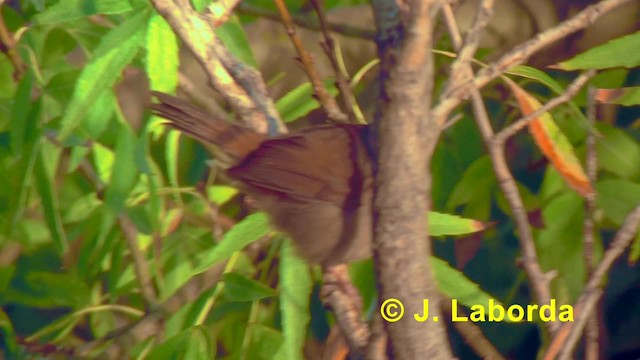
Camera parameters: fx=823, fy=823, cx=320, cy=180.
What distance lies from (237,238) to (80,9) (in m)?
0.35

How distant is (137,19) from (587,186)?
1.90 feet

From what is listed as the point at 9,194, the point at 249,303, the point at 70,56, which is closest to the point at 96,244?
the point at 9,194

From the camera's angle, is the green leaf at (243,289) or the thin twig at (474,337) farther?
the thin twig at (474,337)

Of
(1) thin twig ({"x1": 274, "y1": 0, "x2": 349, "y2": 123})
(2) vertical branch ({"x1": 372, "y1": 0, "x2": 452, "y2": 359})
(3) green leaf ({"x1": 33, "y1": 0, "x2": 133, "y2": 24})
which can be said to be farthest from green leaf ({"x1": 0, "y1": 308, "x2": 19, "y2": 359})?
(2) vertical branch ({"x1": 372, "y1": 0, "x2": 452, "y2": 359})

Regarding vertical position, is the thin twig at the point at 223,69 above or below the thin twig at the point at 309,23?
below

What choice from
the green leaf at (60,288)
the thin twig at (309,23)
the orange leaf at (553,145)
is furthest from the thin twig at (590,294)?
the green leaf at (60,288)

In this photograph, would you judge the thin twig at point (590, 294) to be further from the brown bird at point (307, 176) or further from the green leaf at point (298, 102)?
the green leaf at point (298, 102)

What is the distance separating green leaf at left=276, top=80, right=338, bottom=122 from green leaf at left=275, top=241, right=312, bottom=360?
0.73ft

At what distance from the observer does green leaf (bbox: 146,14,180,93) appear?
0.98 metres

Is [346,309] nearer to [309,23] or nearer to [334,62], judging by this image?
[334,62]

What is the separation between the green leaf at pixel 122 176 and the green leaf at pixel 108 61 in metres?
0.16

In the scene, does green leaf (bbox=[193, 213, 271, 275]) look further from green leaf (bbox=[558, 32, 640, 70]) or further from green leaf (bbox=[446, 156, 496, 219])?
green leaf (bbox=[558, 32, 640, 70])

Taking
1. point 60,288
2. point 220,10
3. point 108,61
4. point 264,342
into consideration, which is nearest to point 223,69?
point 220,10

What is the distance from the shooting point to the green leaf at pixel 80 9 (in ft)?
3.31
